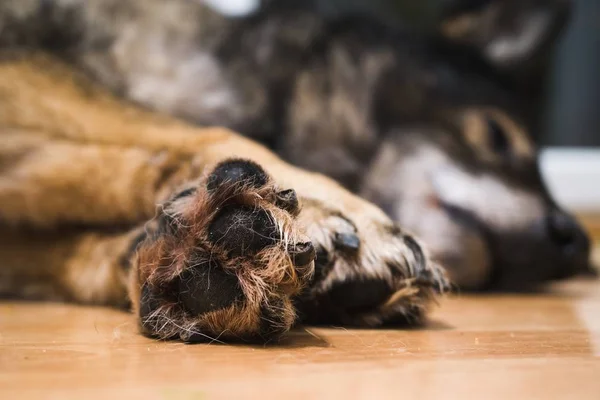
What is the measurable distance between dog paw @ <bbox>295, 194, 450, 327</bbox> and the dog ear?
121cm

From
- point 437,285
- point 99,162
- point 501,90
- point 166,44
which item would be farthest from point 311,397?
point 501,90

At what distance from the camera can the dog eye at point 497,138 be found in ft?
5.78

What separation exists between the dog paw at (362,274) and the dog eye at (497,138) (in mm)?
876

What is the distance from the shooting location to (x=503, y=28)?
2025 millimetres

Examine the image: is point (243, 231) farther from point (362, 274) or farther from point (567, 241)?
point (567, 241)

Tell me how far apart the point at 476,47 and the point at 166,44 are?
866 mm

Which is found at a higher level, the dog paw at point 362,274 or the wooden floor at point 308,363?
the dog paw at point 362,274

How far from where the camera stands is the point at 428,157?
1.65m

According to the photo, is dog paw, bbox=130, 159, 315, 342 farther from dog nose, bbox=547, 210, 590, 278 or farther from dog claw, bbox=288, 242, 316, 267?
dog nose, bbox=547, 210, 590, 278

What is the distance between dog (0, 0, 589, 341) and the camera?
767 millimetres

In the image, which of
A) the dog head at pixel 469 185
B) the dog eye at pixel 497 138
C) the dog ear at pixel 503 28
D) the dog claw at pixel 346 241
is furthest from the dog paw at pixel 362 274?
the dog ear at pixel 503 28

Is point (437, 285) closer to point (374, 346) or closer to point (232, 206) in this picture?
point (374, 346)

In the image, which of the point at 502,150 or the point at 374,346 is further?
the point at 502,150

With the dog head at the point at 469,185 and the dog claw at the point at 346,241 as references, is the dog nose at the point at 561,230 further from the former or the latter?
the dog claw at the point at 346,241
